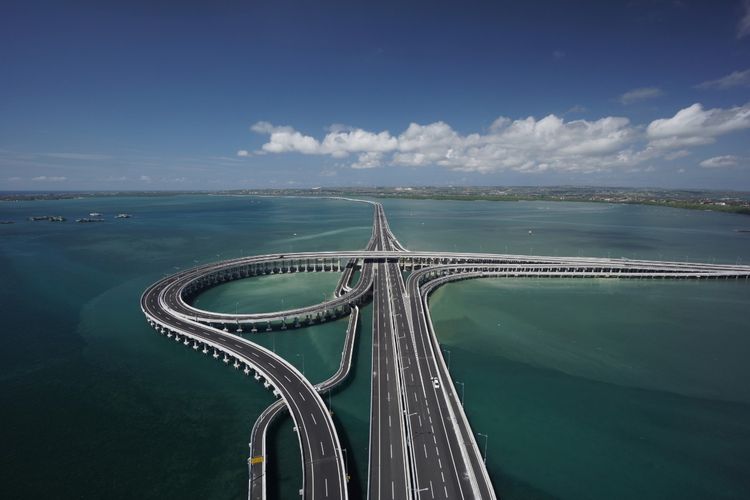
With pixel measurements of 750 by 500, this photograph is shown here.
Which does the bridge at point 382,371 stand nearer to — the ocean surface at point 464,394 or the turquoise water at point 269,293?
the ocean surface at point 464,394

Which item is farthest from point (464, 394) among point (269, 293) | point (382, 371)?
point (269, 293)

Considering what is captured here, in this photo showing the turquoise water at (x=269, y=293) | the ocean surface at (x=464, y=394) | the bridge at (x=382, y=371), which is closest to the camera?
the bridge at (x=382, y=371)

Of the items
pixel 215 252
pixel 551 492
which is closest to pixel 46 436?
pixel 551 492

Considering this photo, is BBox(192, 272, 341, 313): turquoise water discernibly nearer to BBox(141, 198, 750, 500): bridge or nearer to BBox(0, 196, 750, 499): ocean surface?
BBox(0, 196, 750, 499): ocean surface

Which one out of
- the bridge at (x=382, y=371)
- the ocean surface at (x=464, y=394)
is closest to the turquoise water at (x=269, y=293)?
the ocean surface at (x=464, y=394)

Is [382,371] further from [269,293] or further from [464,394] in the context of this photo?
[269,293]

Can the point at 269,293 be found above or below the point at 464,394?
above

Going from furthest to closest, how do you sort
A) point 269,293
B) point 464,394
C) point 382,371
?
point 269,293, point 382,371, point 464,394

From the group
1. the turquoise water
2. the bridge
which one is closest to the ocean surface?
the turquoise water

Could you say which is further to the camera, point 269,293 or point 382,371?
point 269,293

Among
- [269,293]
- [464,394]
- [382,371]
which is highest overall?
[269,293]
